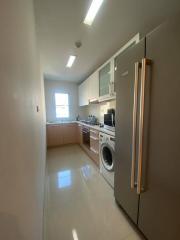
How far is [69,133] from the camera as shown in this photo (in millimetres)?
4336

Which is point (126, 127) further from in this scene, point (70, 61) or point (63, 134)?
point (63, 134)

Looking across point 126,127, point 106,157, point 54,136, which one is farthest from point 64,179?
point 54,136

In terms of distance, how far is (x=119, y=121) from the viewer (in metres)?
1.46

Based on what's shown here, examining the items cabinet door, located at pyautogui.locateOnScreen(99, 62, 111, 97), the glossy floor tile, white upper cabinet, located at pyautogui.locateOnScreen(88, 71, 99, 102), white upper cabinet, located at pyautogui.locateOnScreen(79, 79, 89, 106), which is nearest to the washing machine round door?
the glossy floor tile

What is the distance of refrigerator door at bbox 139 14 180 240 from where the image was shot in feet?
2.77

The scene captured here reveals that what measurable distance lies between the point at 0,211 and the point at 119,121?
4.42ft

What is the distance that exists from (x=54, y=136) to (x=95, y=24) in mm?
3448

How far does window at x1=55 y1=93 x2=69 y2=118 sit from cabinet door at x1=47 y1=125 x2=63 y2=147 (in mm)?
862

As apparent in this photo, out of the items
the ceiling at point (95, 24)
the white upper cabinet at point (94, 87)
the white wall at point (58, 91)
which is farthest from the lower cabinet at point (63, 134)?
→ the ceiling at point (95, 24)

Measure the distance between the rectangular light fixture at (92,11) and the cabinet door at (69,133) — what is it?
3.22 metres

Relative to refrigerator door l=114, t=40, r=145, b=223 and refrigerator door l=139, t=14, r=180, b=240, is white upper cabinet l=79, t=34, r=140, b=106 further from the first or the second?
refrigerator door l=139, t=14, r=180, b=240

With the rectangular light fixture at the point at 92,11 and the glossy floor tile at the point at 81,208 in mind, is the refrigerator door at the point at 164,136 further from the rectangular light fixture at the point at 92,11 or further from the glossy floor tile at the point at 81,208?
the rectangular light fixture at the point at 92,11

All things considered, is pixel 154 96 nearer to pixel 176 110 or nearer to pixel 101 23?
pixel 176 110

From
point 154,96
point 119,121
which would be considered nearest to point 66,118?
point 119,121
